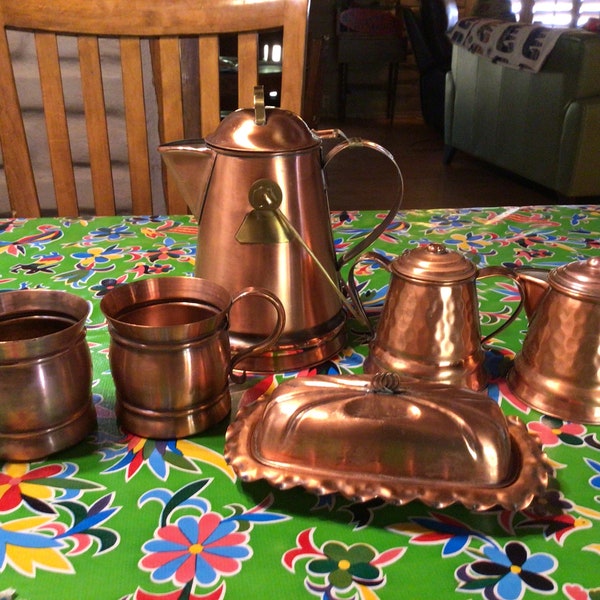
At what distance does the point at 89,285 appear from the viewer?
70 cm

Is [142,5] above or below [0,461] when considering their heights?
above

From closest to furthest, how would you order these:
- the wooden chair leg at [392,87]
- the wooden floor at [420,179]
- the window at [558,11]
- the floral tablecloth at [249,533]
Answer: the floral tablecloth at [249,533] < the wooden floor at [420,179] < the wooden chair leg at [392,87] < the window at [558,11]

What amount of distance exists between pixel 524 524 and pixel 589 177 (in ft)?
8.34

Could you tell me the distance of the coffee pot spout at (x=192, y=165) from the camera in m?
0.53

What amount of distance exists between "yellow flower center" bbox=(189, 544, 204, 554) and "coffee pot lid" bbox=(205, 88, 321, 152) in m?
0.29

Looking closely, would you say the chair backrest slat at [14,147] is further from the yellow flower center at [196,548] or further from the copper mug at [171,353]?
the yellow flower center at [196,548]

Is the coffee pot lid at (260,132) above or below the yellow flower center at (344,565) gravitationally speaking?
above

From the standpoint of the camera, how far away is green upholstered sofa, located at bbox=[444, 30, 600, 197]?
2.52 metres

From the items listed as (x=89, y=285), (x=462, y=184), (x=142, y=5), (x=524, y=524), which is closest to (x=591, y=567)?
(x=524, y=524)

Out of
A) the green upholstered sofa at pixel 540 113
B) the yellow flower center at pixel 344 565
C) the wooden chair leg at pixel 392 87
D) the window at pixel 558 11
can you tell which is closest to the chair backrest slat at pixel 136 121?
the yellow flower center at pixel 344 565

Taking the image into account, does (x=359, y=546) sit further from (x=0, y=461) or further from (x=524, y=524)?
(x=0, y=461)

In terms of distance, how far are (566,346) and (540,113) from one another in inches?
102

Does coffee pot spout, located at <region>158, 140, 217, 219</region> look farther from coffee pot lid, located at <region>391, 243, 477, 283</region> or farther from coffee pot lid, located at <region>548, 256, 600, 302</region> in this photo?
coffee pot lid, located at <region>548, 256, 600, 302</region>

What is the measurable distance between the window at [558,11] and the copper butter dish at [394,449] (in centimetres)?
567
